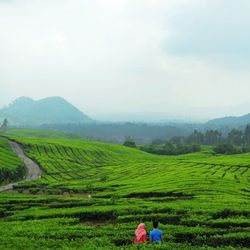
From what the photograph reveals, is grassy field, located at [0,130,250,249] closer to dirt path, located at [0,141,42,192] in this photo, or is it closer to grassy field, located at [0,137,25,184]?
dirt path, located at [0,141,42,192]

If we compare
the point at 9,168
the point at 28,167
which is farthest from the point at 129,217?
the point at 28,167

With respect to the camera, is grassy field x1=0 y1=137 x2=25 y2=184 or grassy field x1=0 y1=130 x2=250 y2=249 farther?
grassy field x1=0 y1=137 x2=25 y2=184

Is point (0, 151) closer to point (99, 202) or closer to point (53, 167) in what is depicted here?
point (53, 167)

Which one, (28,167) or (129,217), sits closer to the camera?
(129,217)

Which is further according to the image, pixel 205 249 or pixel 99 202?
pixel 99 202

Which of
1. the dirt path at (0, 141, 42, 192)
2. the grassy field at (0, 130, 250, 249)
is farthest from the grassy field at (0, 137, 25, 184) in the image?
the grassy field at (0, 130, 250, 249)

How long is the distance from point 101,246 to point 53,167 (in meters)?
87.1

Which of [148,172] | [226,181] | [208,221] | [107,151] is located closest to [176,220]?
[208,221]

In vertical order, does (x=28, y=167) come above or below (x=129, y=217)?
below

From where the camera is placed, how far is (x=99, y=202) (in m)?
46.7

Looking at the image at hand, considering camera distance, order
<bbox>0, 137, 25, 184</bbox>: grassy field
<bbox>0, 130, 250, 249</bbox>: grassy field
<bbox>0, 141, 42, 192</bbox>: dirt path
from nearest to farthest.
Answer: <bbox>0, 130, 250, 249</bbox>: grassy field → <bbox>0, 141, 42, 192</bbox>: dirt path → <bbox>0, 137, 25, 184</bbox>: grassy field

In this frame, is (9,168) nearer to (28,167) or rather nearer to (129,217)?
(28,167)

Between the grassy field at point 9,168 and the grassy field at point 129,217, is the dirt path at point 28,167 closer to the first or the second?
the grassy field at point 9,168

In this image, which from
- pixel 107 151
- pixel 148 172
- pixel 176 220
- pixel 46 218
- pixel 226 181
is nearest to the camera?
pixel 176 220
